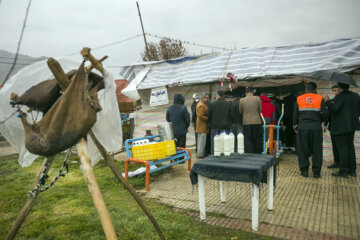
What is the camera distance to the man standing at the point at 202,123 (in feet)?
25.6

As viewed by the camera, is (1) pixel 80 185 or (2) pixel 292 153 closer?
(1) pixel 80 185

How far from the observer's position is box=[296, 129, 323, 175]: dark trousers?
562cm

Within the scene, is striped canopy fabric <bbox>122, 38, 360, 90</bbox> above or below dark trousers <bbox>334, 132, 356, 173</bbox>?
above

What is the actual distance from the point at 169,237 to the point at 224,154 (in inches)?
62.1

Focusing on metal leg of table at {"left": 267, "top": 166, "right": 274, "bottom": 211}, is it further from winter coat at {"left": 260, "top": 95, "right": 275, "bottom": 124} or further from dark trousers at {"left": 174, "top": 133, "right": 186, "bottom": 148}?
winter coat at {"left": 260, "top": 95, "right": 275, "bottom": 124}

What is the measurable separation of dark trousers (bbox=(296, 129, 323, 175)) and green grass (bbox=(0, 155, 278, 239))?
3272 mm

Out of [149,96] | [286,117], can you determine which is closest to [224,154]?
[286,117]

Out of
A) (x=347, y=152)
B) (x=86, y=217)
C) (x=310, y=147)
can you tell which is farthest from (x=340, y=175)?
(x=86, y=217)

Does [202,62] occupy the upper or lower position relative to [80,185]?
upper

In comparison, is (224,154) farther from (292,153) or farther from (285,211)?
(292,153)

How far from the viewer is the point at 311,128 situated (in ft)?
18.7

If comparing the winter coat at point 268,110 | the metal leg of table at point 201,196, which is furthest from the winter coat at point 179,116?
the metal leg of table at point 201,196

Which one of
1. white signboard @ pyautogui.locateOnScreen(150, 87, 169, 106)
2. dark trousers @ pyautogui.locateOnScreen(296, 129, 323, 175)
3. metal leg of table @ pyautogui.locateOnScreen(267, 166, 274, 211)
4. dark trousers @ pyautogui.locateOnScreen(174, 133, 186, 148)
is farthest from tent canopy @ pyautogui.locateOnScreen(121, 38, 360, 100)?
metal leg of table @ pyautogui.locateOnScreen(267, 166, 274, 211)

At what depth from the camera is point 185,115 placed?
24.5 feet
